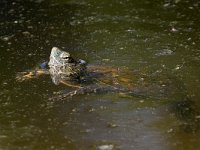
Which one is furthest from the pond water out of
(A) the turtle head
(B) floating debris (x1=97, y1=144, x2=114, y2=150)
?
(A) the turtle head

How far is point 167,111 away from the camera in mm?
4121

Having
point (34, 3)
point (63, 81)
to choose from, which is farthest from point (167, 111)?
point (34, 3)

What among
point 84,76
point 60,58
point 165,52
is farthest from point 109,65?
point 165,52

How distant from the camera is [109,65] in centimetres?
501

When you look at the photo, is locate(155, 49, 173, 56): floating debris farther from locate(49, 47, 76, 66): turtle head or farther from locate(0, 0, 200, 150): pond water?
locate(49, 47, 76, 66): turtle head

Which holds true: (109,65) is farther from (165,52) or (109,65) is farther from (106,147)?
(106,147)

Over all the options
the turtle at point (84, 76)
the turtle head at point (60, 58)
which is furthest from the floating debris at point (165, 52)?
the turtle head at point (60, 58)

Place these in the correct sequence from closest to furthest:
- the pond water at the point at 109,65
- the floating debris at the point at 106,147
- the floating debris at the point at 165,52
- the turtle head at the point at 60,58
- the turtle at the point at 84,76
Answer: the floating debris at the point at 106,147
the pond water at the point at 109,65
the turtle at the point at 84,76
the turtle head at the point at 60,58
the floating debris at the point at 165,52

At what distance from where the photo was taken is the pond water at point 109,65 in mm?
3803

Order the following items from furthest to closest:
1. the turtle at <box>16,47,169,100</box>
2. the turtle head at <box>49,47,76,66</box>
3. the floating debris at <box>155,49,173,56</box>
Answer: the floating debris at <box>155,49,173,56</box>
the turtle head at <box>49,47,76,66</box>
the turtle at <box>16,47,169,100</box>

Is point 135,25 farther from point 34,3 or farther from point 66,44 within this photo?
point 34,3

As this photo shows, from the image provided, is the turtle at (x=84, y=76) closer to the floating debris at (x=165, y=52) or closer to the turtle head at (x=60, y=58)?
the turtle head at (x=60, y=58)

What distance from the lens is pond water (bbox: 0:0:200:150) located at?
3803 mm

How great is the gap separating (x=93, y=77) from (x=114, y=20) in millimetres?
1911
